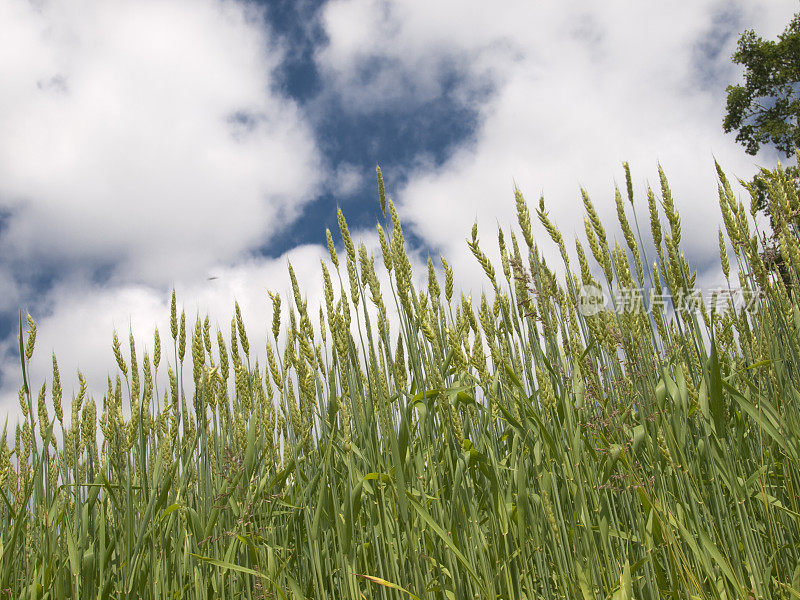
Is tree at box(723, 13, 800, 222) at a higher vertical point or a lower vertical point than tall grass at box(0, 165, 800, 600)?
higher

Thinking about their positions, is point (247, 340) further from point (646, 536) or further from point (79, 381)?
point (646, 536)

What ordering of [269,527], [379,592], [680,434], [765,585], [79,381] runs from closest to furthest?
1. [765,585]
2. [680,434]
3. [379,592]
4. [269,527]
5. [79,381]

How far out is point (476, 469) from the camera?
5.82ft

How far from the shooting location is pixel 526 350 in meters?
2.17

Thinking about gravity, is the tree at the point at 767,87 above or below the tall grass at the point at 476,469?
above

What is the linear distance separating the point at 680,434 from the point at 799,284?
36.5 inches

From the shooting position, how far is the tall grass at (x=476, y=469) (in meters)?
1.36

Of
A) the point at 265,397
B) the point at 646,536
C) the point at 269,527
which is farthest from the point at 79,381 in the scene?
the point at 646,536

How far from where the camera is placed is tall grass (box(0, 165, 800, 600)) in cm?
136

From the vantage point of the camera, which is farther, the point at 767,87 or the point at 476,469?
the point at 767,87

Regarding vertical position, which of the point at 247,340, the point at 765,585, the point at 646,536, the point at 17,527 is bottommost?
the point at 765,585

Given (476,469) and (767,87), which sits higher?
(767,87)

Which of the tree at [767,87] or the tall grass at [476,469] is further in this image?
the tree at [767,87]

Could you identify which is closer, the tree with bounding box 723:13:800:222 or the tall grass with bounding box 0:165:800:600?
the tall grass with bounding box 0:165:800:600
